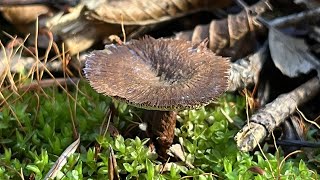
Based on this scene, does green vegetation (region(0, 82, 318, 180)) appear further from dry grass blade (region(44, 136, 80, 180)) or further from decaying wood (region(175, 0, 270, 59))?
decaying wood (region(175, 0, 270, 59))

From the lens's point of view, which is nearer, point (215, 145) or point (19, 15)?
point (215, 145)

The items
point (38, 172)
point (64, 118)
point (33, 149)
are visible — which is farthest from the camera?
point (64, 118)

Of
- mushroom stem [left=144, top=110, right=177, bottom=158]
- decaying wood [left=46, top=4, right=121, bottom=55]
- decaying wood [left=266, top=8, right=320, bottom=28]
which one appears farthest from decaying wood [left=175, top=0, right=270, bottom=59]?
mushroom stem [left=144, top=110, right=177, bottom=158]

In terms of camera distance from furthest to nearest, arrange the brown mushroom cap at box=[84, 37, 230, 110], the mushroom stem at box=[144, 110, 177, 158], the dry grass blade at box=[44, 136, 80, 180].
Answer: the mushroom stem at box=[144, 110, 177, 158]
the dry grass blade at box=[44, 136, 80, 180]
the brown mushroom cap at box=[84, 37, 230, 110]

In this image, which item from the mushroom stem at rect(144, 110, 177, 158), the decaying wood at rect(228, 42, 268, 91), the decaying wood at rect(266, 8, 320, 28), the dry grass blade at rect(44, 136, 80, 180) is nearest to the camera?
the dry grass blade at rect(44, 136, 80, 180)

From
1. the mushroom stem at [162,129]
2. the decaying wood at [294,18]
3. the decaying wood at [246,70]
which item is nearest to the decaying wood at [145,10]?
the decaying wood at [294,18]

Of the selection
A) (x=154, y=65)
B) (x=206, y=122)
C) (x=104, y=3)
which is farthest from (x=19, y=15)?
(x=206, y=122)

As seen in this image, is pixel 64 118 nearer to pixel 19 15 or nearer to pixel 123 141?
pixel 123 141
